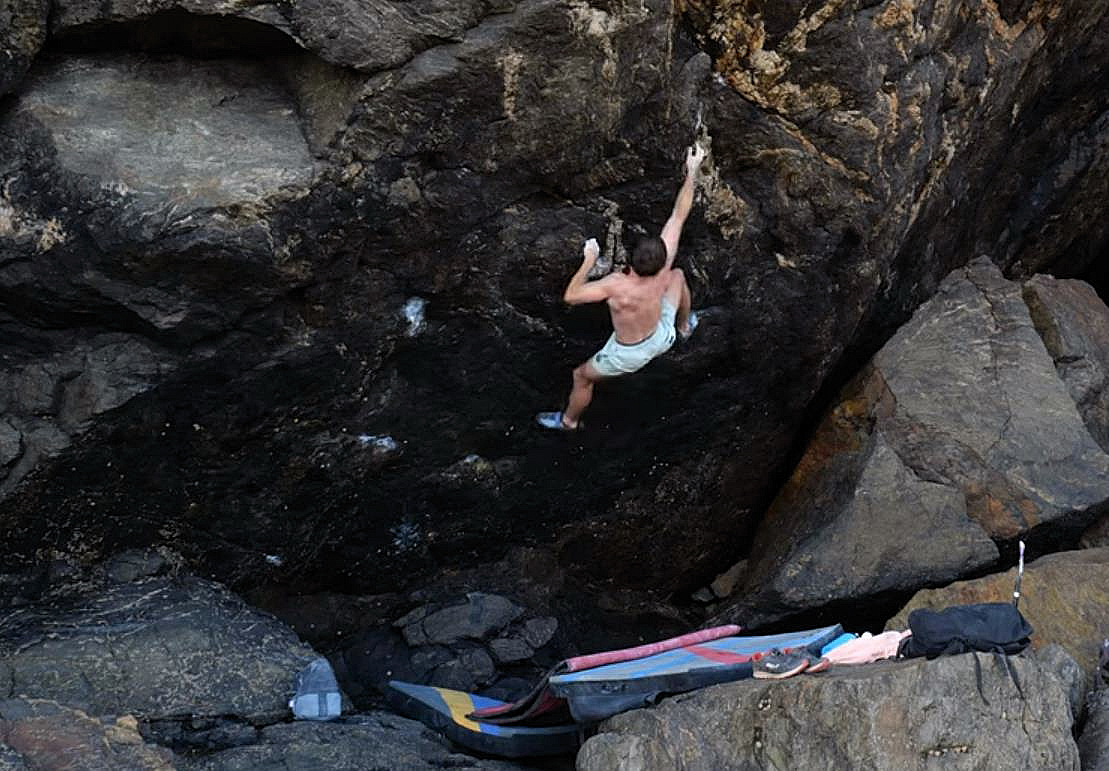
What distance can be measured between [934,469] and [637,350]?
2.12 m

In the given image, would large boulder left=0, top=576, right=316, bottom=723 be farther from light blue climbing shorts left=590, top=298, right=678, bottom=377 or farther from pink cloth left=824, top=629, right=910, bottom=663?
pink cloth left=824, top=629, right=910, bottom=663

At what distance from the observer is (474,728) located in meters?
5.87

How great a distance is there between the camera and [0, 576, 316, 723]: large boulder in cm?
570

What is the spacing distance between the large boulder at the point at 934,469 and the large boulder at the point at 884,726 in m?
1.98

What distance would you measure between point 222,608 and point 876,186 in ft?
12.8

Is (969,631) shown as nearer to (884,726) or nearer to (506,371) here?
(884,726)

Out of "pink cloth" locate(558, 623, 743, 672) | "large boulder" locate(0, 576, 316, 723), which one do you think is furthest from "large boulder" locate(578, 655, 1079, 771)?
"large boulder" locate(0, 576, 316, 723)

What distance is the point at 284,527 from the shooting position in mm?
6758

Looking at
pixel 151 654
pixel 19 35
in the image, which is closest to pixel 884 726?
pixel 151 654

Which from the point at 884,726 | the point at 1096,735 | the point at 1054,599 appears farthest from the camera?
the point at 1054,599

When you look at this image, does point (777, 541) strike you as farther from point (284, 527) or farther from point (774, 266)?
point (284, 527)

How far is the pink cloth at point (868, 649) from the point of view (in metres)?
5.26

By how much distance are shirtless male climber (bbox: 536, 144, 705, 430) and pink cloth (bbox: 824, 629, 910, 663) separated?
1.80 metres

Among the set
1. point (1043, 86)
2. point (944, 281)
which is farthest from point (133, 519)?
point (1043, 86)
